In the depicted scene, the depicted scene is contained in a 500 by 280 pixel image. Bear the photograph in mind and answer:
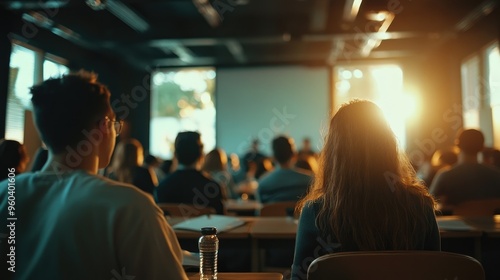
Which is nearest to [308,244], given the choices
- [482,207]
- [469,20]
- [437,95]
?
[482,207]

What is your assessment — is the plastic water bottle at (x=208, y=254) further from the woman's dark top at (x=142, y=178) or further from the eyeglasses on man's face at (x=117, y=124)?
the woman's dark top at (x=142, y=178)

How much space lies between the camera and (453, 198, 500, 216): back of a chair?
2.90 m

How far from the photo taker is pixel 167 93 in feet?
35.4

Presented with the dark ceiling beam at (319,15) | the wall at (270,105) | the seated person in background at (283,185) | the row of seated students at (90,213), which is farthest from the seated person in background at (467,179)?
the wall at (270,105)

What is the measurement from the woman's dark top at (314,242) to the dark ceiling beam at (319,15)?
5912mm

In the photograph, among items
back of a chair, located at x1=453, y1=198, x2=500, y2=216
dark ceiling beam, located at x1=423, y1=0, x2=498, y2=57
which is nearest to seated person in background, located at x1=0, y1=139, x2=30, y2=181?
back of a chair, located at x1=453, y1=198, x2=500, y2=216

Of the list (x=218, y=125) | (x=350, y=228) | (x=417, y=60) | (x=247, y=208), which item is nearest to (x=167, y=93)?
(x=218, y=125)

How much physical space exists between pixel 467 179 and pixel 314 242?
2288mm

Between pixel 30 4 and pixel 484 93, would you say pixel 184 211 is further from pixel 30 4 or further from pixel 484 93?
pixel 484 93

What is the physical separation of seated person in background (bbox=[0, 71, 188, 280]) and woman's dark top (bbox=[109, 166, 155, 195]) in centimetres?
312

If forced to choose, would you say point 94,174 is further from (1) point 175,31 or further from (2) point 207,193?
(1) point 175,31

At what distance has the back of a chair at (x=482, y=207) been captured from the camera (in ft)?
9.53

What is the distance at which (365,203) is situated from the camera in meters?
1.54

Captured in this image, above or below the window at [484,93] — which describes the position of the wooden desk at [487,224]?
below
